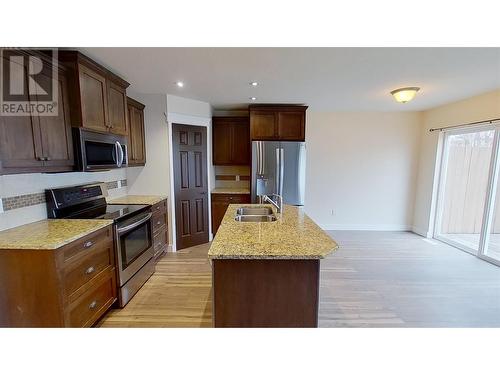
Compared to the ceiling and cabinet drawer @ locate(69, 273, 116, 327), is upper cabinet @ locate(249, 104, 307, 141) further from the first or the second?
cabinet drawer @ locate(69, 273, 116, 327)

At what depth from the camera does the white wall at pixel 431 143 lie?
3.42m

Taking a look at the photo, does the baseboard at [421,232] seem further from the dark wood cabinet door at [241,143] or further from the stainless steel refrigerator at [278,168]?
the dark wood cabinet door at [241,143]

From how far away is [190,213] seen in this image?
12.2ft

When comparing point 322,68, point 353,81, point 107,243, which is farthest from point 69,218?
point 353,81

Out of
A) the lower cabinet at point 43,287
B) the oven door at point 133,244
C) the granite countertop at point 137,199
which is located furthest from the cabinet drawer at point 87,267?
the granite countertop at point 137,199

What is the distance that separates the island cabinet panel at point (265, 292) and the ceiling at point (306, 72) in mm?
1759

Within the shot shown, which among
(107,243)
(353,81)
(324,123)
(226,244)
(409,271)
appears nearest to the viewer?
(226,244)

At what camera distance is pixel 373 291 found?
2500mm

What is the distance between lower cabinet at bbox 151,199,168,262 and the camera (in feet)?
9.88

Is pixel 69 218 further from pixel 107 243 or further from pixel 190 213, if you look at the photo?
pixel 190 213

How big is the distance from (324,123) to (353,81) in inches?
73.4

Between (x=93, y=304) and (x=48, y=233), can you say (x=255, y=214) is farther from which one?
(x=48, y=233)

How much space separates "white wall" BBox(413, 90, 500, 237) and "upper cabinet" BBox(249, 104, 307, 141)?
243 cm

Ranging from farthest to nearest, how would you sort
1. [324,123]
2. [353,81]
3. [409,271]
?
[324,123] → [409,271] → [353,81]
